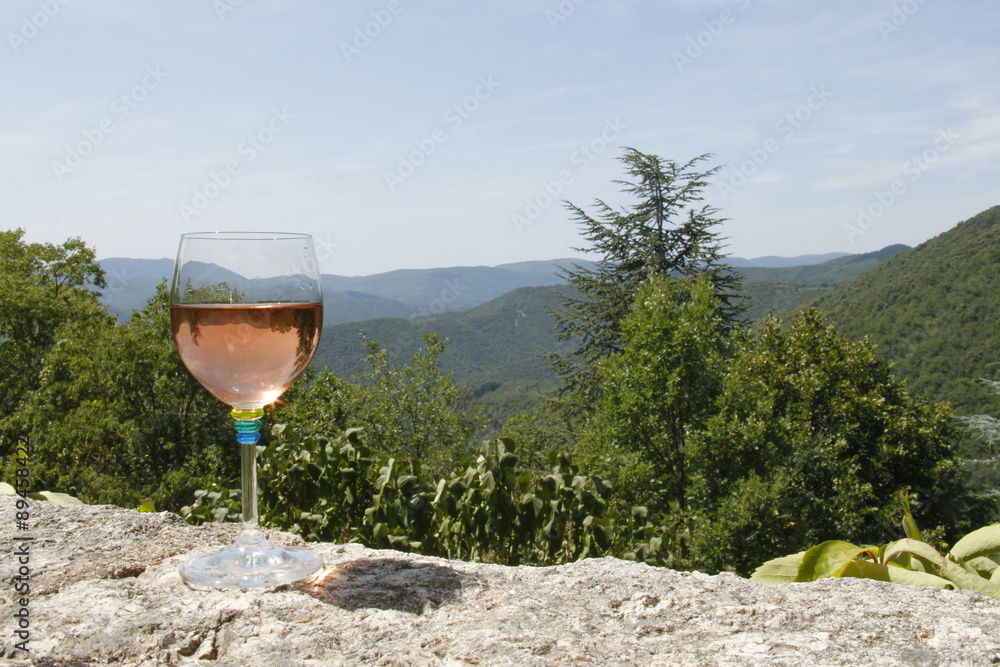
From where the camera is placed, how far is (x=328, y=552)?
1.37 metres

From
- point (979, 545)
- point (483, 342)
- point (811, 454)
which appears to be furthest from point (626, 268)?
point (483, 342)

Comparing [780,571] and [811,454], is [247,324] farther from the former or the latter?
[811,454]

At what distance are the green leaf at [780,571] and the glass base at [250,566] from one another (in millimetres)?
790

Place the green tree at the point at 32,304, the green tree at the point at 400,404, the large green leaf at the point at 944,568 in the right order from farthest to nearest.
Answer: the green tree at the point at 32,304
the green tree at the point at 400,404
the large green leaf at the point at 944,568

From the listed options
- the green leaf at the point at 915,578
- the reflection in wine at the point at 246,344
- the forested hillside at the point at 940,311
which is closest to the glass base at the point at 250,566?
the reflection in wine at the point at 246,344

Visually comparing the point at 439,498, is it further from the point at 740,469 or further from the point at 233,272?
the point at 740,469

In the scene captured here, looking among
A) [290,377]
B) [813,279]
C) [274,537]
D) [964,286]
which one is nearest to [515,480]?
[274,537]

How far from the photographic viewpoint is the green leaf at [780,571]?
1301mm

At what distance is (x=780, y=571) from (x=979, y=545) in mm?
385

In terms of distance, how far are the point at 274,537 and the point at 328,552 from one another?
0.19 m

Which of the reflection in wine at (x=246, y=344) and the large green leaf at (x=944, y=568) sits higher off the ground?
the reflection in wine at (x=246, y=344)

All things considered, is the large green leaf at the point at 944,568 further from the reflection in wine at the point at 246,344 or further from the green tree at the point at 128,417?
the green tree at the point at 128,417

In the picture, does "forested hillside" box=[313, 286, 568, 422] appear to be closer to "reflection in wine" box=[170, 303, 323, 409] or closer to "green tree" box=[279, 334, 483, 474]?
"green tree" box=[279, 334, 483, 474]

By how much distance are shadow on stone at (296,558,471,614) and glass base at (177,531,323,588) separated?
0.03 metres
